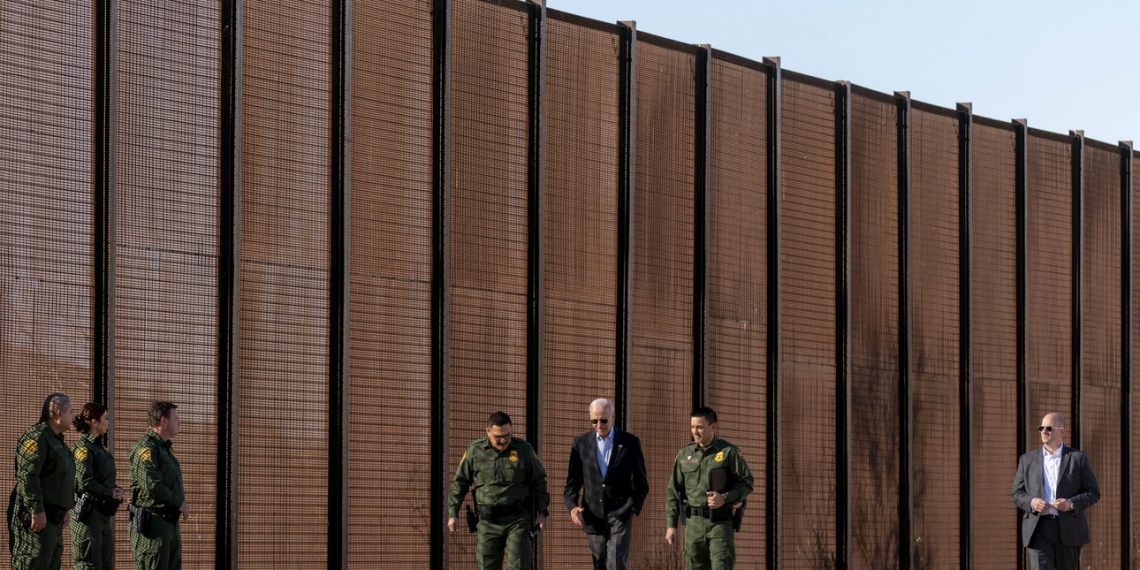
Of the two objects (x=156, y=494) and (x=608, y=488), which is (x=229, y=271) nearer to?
(x=156, y=494)

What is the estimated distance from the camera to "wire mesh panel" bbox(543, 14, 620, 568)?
1770 cm

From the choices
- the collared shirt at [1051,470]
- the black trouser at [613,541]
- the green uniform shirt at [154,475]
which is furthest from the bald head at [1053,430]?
the green uniform shirt at [154,475]

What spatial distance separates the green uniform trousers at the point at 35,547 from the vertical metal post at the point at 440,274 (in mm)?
4622

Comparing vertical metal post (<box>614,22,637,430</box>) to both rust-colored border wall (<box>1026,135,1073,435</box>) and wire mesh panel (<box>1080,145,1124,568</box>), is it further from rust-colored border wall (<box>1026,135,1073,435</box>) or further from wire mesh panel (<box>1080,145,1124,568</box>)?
wire mesh panel (<box>1080,145,1124,568</box>)

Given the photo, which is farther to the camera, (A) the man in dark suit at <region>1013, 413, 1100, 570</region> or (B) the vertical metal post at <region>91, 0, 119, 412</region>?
(A) the man in dark suit at <region>1013, 413, 1100, 570</region>

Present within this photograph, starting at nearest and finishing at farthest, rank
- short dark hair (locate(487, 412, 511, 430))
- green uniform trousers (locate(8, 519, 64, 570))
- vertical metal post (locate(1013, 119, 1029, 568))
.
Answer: green uniform trousers (locate(8, 519, 64, 570)), short dark hair (locate(487, 412, 511, 430)), vertical metal post (locate(1013, 119, 1029, 568))

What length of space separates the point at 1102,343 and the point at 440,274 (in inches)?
461

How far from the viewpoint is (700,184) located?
1927 centimetres

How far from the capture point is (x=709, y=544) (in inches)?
574

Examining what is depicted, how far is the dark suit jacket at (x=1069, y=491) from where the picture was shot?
15672mm

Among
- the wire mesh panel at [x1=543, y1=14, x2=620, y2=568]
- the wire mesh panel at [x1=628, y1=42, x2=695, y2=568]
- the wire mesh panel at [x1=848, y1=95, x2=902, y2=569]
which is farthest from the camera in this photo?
the wire mesh panel at [x1=848, y1=95, x2=902, y2=569]

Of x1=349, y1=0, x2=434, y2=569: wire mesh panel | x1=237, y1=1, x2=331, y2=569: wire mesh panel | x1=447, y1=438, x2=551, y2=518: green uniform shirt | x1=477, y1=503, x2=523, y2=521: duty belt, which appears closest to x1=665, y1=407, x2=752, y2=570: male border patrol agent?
x1=447, y1=438, x2=551, y2=518: green uniform shirt

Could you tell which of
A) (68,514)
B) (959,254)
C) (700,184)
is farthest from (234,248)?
(959,254)

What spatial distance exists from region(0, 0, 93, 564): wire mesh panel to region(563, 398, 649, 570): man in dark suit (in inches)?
165
